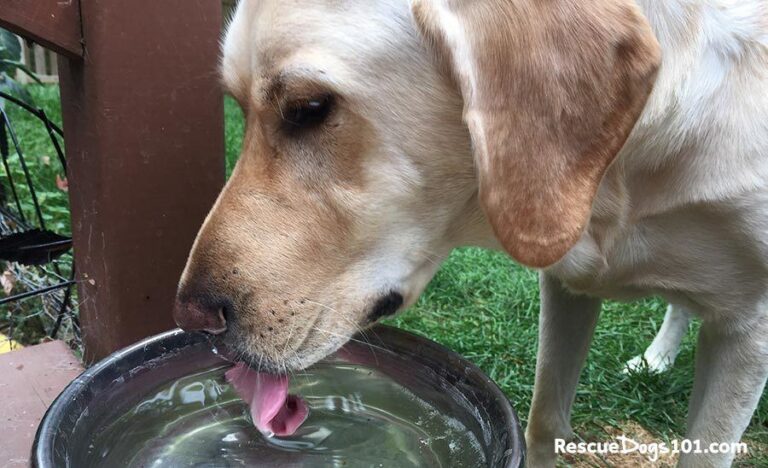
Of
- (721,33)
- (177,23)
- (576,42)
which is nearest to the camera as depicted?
(576,42)

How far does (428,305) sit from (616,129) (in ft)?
5.95

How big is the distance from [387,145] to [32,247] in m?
1.23

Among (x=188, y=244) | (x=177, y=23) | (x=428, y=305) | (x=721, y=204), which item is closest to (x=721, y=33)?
(x=721, y=204)

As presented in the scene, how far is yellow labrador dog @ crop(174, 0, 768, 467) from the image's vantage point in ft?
3.20

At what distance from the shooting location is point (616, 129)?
1.00m

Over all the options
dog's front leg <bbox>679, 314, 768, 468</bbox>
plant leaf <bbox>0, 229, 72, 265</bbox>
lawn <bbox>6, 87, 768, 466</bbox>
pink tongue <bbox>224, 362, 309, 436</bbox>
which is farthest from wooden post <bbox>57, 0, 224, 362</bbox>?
dog's front leg <bbox>679, 314, 768, 468</bbox>

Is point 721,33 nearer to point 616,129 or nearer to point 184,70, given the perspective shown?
point 616,129

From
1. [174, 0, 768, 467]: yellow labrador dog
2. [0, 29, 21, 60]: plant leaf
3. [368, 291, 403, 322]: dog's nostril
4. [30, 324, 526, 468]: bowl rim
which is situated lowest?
[30, 324, 526, 468]: bowl rim

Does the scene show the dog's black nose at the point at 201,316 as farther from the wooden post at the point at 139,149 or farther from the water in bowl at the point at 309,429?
the wooden post at the point at 139,149

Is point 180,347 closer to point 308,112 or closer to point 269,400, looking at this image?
point 269,400

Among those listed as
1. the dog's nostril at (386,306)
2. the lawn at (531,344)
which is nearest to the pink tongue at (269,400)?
the dog's nostril at (386,306)

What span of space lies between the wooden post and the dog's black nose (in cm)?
51

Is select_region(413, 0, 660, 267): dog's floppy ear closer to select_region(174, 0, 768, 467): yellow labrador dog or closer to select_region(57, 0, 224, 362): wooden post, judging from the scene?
select_region(174, 0, 768, 467): yellow labrador dog

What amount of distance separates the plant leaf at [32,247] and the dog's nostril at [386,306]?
1.11 m
